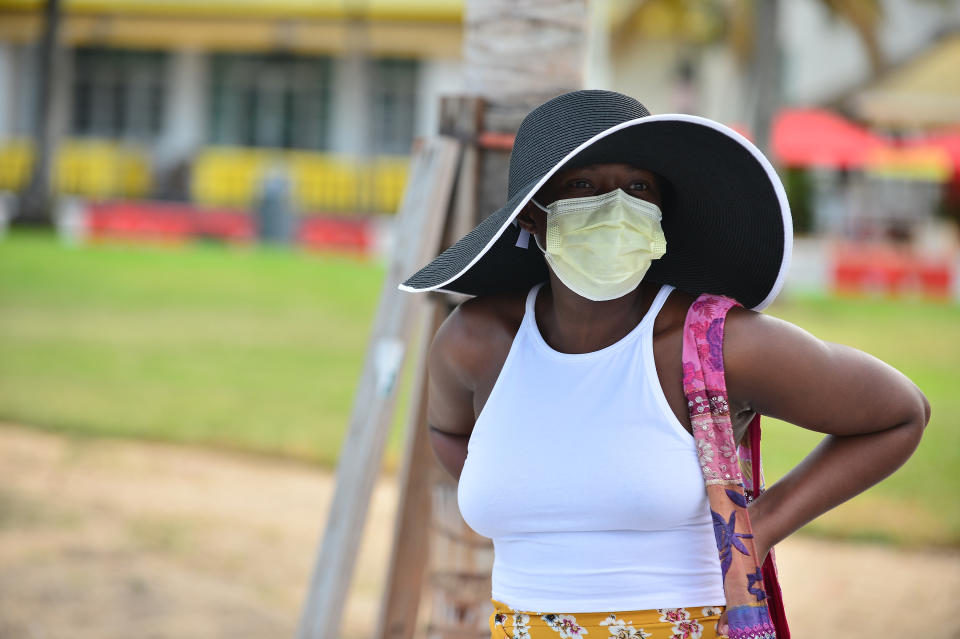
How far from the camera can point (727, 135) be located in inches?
85.0

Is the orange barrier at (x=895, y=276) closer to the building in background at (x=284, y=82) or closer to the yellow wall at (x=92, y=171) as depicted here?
the building in background at (x=284, y=82)

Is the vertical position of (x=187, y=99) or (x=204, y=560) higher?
(x=187, y=99)

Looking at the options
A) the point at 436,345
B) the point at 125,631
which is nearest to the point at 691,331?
the point at 436,345

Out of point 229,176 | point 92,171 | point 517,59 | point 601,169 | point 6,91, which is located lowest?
point 92,171

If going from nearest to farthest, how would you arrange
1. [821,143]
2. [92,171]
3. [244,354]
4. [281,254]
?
[244,354]
[821,143]
[281,254]
[92,171]

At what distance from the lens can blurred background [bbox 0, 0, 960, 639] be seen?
584 centimetres

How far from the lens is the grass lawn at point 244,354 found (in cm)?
838

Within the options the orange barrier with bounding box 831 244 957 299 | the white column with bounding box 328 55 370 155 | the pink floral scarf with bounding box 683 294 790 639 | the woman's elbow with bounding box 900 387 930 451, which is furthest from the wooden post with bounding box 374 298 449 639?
the white column with bounding box 328 55 370 155

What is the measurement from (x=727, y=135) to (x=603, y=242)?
0.31 m

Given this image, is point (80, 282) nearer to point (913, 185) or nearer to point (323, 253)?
point (323, 253)

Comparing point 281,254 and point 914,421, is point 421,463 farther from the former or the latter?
point 281,254

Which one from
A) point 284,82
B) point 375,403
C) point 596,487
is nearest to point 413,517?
point 375,403

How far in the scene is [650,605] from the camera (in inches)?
85.1

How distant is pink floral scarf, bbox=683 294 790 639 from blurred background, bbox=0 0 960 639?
1.59 metres
